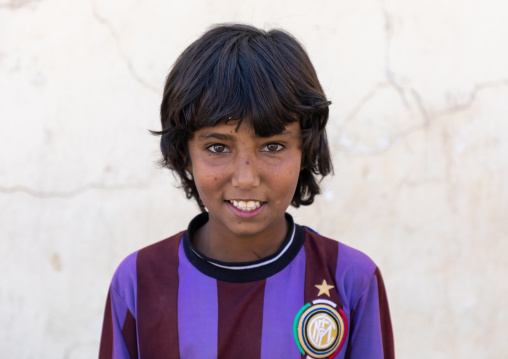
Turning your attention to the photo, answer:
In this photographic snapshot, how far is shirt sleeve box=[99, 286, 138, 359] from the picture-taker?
5.58ft

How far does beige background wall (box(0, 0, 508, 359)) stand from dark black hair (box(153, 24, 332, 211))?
2.36 ft

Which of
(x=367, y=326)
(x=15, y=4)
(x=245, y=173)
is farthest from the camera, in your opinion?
(x=15, y=4)

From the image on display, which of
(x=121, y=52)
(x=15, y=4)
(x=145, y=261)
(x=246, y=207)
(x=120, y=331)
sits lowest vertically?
(x=120, y=331)

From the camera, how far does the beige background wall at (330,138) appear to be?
249 cm

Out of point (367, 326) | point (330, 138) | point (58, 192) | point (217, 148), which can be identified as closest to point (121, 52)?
point (58, 192)

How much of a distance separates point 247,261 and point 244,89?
0.46 m

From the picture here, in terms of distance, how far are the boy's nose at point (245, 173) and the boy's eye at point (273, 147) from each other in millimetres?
63

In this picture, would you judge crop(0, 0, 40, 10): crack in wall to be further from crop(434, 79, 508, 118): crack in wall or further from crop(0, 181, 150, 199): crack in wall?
crop(434, 79, 508, 118): crack in wall

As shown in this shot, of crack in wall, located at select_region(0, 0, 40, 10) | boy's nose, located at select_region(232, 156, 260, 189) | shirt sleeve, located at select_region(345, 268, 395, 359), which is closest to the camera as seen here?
Result: boy's nose, located at select_region(232, 156, 260, 189)

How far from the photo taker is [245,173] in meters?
1.59

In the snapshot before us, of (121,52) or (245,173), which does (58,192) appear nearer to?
(121,52)

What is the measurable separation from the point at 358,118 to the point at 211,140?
3.36ft

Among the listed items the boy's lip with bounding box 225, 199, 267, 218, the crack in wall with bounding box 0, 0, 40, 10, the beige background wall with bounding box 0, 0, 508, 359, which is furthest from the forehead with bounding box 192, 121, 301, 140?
the crack in wall with bounding box 0, 0, 40, 10

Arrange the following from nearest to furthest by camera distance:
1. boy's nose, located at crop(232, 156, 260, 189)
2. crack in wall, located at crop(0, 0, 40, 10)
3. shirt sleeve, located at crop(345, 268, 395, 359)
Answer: boy's nose, located at crop(232, 156, 260, 189), shirt sleeve, located at crop(345, 268, 395, 359), crack in wall, located at crop(0, 0, 40, 10)
